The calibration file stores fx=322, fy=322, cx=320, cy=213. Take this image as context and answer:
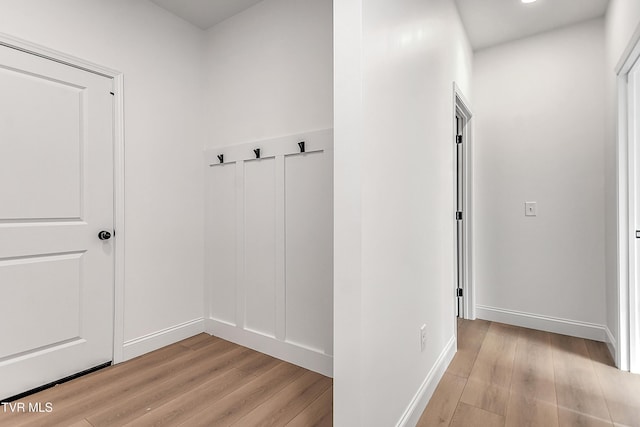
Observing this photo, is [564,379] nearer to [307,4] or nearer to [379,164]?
[379,164]

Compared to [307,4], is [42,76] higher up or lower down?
lower down

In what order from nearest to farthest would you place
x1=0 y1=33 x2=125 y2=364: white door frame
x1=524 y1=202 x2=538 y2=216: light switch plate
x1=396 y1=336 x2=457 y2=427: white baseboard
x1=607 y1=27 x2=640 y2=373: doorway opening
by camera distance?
1. x1=396 y1=336 x2=457 y2=427: white baseboard
2. x1=607 y1=27 x2=640 y2=373: doorway opening
3. x1=0 y1=33 x2=125 y2=364: white door frame
4. x1=524 y1=202 x2=538 y2=216: light switch plate

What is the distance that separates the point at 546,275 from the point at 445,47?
2141 millimetres

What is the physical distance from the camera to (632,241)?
2.07 m

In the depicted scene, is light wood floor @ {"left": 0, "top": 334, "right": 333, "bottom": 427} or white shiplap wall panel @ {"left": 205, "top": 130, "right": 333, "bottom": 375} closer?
light wood floor @ {"left": 0, "top": 334, "right": 333, "bottom": 427}

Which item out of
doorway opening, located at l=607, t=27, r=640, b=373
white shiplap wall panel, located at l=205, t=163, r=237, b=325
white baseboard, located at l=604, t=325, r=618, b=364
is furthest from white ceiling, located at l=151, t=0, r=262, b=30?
white baseboard, located at l=604, t=325, r=618, b=364

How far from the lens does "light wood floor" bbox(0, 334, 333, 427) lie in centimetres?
163

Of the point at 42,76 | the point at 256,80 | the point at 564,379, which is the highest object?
the point at 256,80

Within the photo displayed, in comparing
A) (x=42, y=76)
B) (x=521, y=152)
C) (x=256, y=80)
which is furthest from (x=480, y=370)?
(x=42, y=76)

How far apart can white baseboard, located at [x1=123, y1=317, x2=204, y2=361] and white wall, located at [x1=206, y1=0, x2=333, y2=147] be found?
1.55m

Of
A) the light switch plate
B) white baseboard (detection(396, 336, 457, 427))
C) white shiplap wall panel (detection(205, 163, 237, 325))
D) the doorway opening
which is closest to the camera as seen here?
Answer: white baseboard (detection(396, 336, 457, 427))

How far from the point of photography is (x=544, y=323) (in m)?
2.86

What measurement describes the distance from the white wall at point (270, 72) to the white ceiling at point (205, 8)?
54 mm

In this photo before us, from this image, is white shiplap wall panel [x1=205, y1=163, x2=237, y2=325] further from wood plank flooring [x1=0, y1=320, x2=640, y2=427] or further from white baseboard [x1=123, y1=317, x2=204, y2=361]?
wood plank flooring [x1=0, y1=320, x2=640, y2=427]
